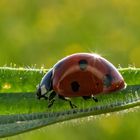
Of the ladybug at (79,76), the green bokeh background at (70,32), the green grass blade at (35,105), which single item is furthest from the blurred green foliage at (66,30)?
the green grass blade at (35,105)

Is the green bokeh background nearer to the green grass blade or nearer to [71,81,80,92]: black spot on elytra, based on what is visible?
[71,81,80,92]: black spot on elytra

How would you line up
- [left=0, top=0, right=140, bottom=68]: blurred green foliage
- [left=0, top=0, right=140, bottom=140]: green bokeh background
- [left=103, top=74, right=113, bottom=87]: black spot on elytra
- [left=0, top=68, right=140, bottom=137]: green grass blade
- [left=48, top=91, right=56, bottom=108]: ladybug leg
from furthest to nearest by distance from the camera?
[left=0, top=0, right=140, bottom=68]: blurred green foliage
[left=0, top=0, right=140, bottom=140]: green bokeh background
[left=103, top=74, right=113, bottom=87]: black spot on elytra
[left=48, top=91, right=56, bottom=108]: ladybug leg
[left=0, top=68, right=140, bottom=137]: green grass blade

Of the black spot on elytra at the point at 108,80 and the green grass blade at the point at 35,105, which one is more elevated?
the black spot on elytra at the point at 108,80

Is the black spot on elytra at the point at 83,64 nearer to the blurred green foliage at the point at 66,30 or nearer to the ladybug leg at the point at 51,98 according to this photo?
the ladybug leg at the point at 51,98

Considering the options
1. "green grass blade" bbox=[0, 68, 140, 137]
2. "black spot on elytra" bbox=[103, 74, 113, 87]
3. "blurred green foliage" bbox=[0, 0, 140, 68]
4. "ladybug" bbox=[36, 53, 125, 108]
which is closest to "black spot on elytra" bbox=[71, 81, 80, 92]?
"ladybug" bbox=[36, 53, 125, 108]

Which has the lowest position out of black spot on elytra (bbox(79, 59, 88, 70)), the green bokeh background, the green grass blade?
the green grass blade

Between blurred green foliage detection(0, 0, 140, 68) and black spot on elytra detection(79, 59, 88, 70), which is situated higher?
blurred green foliage detection(0, 0, 140, 68)

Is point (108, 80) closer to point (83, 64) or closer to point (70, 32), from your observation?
point (83, 64)

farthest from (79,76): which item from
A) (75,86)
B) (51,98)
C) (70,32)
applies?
(70,32)

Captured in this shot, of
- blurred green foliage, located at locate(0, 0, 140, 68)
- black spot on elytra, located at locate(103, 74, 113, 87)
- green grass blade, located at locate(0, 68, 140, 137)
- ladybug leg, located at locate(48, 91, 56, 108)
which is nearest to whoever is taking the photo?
green grass blade, located at locate(0, 68, 140, 137)
